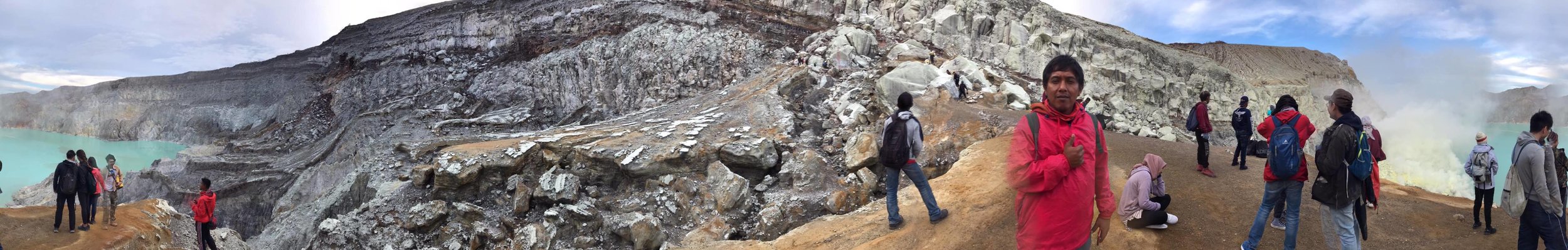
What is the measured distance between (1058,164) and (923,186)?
2568mm

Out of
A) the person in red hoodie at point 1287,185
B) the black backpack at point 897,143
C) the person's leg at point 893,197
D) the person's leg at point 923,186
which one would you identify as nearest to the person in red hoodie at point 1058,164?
the person in red hoodie at point 1287,185

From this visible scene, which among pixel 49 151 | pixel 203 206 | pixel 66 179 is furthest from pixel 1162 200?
pixel 49 151

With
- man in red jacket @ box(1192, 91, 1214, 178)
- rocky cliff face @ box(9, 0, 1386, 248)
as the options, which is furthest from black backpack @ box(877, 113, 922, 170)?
man in red jacket @ box(1192, 91, 1214, 178)

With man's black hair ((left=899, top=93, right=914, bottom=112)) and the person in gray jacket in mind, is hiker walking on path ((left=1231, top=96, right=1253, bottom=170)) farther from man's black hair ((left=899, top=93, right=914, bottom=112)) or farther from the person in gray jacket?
man's black hair ((left=899, top=93, right=914, bottom=112))

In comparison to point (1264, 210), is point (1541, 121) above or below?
above

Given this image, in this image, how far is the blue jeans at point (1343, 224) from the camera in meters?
3.71

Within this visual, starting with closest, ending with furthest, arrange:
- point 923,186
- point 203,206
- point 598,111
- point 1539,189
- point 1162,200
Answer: point 1539,189 → point 1162,200 → point 923,186 → point 203,206 → point 598,111

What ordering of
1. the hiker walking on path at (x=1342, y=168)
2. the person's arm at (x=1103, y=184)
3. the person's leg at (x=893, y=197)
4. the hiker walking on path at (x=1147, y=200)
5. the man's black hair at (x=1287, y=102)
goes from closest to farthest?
the person's arm at (x=1103, y=184), the hiker walking on path at (x=1342, y=168), the man's black hair at (x=1287, y=102), the hiker walking on path at (x=1147, y=200), the person's leg at (x=893, y=197)

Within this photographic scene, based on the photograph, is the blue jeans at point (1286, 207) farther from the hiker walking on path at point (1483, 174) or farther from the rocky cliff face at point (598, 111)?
the rocky cliff face at point (598, 111)

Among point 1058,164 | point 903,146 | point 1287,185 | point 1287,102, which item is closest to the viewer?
point 1058,164

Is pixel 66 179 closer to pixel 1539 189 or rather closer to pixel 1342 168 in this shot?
pixel 1342 168

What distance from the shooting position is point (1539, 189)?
4.07m

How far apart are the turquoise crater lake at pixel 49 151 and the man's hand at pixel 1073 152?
2820 cm

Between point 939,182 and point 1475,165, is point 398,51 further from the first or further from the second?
point 1475,165
